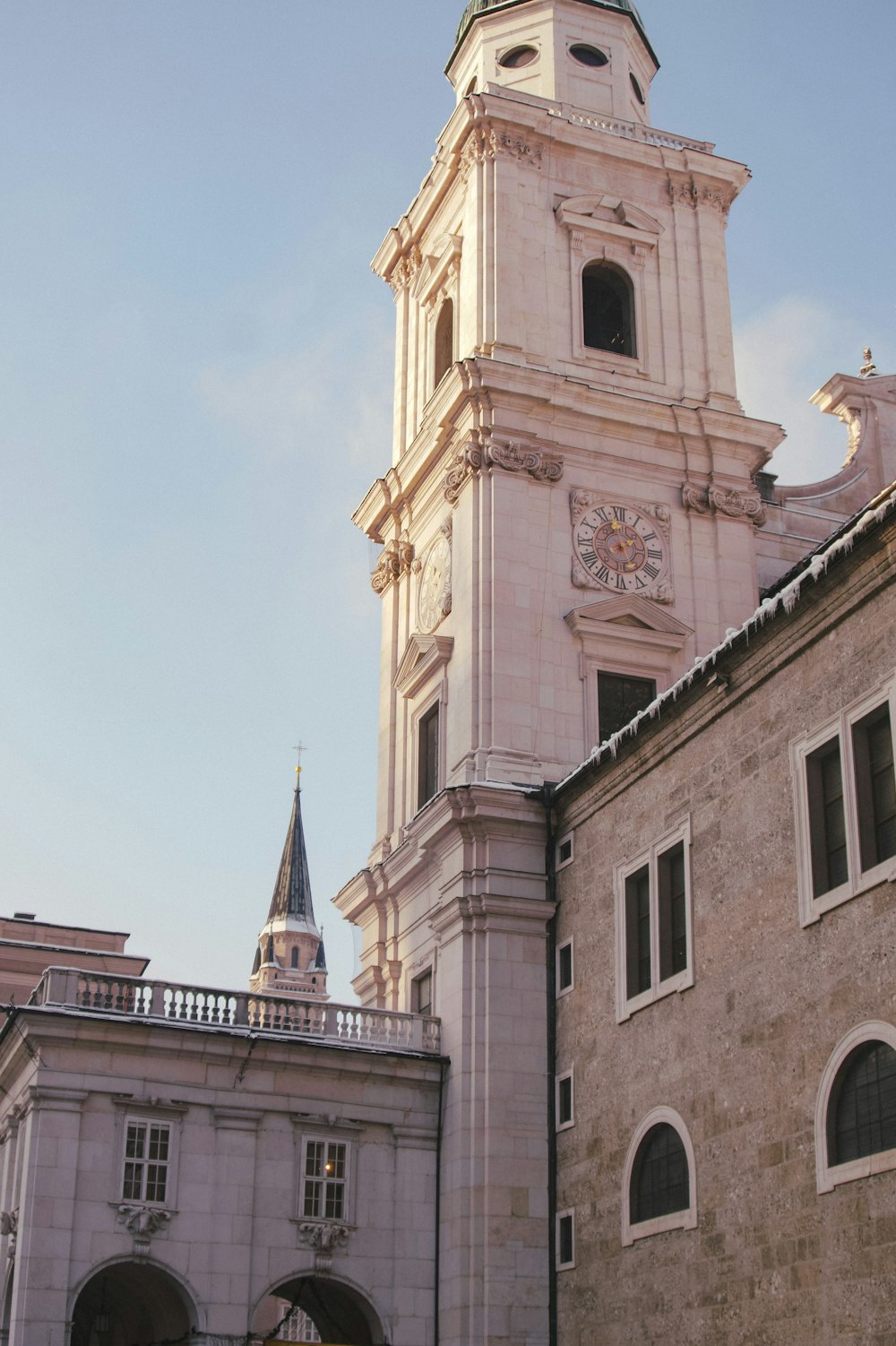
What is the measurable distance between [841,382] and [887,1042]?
25.3 m

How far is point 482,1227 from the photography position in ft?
101

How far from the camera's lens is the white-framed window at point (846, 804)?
2269cm

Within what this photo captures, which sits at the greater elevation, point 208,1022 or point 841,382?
point 841,382

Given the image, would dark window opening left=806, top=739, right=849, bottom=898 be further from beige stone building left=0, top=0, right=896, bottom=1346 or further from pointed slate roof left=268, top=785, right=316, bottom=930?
pointed slate roof left=268, top=785, right=316, bottom=930

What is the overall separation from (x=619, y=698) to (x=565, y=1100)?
363 inches

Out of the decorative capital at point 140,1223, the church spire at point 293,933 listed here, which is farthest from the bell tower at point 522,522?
the church spire at point 293,933

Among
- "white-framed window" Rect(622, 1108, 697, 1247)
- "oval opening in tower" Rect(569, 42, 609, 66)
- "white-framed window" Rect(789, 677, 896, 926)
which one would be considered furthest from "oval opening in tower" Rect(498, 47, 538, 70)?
"white-framed window" Rect(622, 1108, 697, 1247)

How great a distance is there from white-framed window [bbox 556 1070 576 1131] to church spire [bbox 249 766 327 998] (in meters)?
95.6

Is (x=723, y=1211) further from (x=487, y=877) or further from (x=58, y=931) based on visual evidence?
(x=58, y=931)

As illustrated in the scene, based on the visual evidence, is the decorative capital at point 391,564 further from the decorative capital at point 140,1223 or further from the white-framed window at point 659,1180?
the white-framed window at point 659,1180

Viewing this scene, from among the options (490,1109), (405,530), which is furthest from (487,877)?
(405,530)

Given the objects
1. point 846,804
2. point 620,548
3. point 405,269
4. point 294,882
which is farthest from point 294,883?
point 846,804

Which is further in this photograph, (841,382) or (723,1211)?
(841,382)

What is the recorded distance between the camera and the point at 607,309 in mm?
42469
